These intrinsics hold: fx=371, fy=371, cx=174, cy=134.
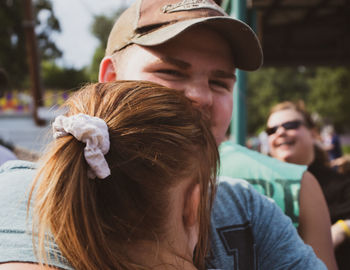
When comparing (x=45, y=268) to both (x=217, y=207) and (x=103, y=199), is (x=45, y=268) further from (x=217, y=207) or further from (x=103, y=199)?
(x=217, y=207)

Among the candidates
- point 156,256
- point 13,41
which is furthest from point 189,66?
point 13,41

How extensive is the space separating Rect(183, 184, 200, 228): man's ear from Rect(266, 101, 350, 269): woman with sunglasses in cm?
186

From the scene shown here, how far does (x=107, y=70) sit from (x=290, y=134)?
211 centimetres

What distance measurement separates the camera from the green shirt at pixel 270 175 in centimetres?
159

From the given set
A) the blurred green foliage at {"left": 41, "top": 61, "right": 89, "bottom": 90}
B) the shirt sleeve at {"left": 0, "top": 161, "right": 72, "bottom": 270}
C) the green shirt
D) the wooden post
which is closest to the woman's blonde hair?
the green shirt

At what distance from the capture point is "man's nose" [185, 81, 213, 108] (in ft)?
4.07

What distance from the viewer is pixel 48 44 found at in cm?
2650

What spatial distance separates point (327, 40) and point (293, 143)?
371cm

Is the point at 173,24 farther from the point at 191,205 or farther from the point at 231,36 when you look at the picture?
the point at 191,205

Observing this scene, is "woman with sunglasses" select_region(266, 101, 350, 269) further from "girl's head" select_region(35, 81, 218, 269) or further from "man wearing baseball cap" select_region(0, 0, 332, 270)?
"girl's head" select_region(35, 81, 218, 269)

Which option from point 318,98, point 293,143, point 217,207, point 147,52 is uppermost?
point 147,52

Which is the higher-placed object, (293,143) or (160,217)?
(160,217)

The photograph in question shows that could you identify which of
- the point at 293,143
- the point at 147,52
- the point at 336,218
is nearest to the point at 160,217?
the point at 147,52

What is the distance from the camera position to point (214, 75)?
132cm
